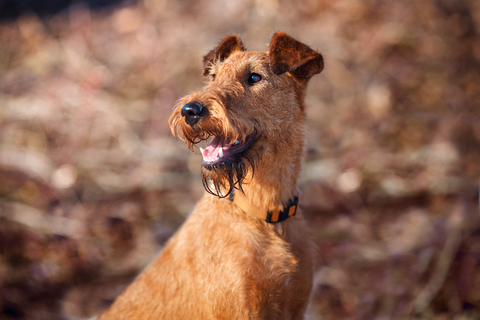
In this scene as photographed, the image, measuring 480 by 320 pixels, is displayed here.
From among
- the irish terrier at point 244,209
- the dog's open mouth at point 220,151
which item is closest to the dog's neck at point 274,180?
the irish terrier at point 244,209

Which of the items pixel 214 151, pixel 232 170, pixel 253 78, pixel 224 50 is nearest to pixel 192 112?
pixel 214 151

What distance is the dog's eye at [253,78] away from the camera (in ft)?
8.12

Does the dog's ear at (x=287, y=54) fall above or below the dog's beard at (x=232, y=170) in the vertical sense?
above

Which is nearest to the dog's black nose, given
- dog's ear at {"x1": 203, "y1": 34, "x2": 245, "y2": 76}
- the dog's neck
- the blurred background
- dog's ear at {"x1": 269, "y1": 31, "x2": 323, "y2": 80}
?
the dog's neck

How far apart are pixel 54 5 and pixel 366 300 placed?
805 centimetres

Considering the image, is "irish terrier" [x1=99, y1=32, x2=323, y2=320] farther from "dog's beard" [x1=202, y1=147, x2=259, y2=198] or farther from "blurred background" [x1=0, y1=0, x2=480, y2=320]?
"blurred background" [x1=0, y1=0, x2=480, y2=320]

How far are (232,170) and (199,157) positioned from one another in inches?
139

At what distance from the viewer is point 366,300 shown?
4305mm

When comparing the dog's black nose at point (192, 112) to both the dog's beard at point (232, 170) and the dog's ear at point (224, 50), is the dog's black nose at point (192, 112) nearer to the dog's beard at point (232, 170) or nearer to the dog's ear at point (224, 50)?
the dog's beard at point (232, 170)

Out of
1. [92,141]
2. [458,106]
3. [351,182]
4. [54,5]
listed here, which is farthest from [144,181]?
[458,106]

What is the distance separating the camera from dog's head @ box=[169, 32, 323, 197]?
2078mm

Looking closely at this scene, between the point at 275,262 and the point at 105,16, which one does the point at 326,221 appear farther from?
the point at 105,16

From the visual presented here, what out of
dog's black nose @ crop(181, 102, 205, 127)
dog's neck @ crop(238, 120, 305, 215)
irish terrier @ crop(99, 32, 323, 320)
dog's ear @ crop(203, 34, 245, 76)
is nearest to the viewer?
dog's black nose @ crop(181, 102, 205, 127)

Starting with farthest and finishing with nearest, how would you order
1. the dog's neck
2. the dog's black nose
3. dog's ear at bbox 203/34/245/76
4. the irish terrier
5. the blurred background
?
the blurred background → dog's ear at bbox 203/34/245/76 → the dog's neck → the irish terrier → the dog's black nose
